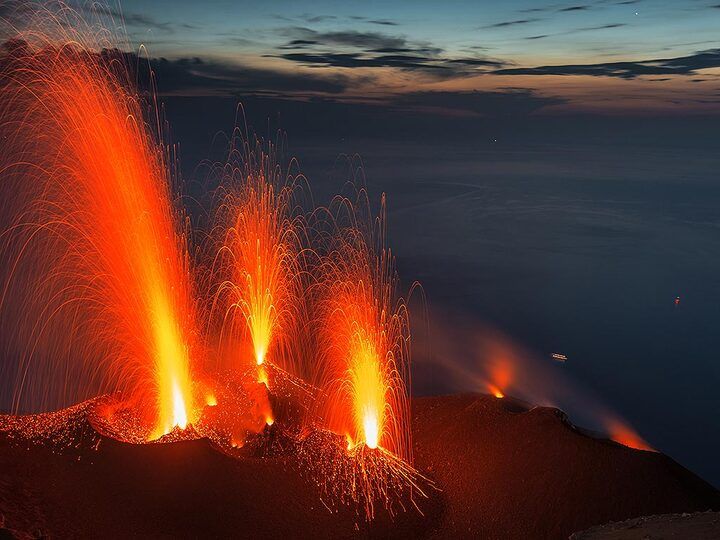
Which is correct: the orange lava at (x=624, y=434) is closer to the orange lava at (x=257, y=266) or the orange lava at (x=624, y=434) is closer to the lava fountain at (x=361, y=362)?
the lava fountain at (x=361, y=362)

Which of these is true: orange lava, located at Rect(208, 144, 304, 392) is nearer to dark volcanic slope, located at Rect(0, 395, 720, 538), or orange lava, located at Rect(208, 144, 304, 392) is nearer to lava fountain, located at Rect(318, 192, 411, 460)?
lava fountain, located at Rect(318, 192, 411, 460)

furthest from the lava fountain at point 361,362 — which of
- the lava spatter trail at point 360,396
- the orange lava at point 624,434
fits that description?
the orange lava at point 624,434

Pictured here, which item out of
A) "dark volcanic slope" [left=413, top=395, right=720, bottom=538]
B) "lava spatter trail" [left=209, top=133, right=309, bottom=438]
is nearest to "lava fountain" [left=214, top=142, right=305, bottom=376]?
"lava spatter trail" [left=209, top=133, right=309, bottom=438]

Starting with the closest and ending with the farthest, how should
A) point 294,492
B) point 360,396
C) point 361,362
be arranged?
point 294,492
point 360,396
point 361,362

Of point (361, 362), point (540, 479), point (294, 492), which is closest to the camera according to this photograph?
point (294, 492)

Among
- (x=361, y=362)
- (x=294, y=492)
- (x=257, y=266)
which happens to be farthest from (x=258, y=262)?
(x=294, y=492)

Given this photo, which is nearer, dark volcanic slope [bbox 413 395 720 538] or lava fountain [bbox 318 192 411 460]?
dark volcanic slope [bbox 413 395 720 538]

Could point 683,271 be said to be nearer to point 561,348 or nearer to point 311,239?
point 561,348

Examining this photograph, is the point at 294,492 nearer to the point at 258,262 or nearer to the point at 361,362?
the point at 361,362

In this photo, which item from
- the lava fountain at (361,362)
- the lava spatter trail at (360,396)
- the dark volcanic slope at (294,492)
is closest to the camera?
the dark volcanic slope at (294,492)
